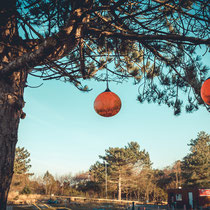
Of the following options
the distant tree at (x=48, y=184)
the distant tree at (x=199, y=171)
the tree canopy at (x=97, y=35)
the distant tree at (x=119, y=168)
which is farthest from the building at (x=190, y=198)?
the distant tree at (x=48, y=184)

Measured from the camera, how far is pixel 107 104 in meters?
2.63

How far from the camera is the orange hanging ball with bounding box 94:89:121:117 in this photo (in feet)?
8.63

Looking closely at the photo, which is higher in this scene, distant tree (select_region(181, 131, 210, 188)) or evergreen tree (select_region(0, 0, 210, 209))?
evergreen tree (select_region(0, 0, 210, 209))

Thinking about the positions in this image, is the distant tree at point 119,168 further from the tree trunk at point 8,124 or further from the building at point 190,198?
the tree trunk at point 8,124

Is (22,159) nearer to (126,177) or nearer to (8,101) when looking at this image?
(126,177)

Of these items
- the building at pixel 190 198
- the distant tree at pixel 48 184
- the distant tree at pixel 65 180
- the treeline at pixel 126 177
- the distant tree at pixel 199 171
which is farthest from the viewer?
the distant tree at pixel 65 180

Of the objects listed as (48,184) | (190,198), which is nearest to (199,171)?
(190,198)

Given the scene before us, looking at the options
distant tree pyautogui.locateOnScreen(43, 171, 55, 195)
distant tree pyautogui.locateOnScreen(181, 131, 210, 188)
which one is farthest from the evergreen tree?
distant tree pyautogui.locateOnScreen(43, 171, 55, 195)

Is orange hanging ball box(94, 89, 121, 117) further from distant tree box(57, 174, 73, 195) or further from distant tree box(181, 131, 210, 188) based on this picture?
distant tree box(57, 174, 73, 195)

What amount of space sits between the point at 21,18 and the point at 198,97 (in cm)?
311

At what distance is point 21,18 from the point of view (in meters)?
2.67

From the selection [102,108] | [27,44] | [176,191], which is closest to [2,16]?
[27,44]

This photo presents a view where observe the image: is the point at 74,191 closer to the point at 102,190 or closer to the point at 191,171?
the point at 102,190

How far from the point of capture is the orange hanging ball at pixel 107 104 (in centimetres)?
263
